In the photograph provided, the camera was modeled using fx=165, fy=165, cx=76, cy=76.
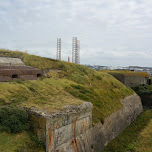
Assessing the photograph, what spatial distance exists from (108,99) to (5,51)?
12.1 metres

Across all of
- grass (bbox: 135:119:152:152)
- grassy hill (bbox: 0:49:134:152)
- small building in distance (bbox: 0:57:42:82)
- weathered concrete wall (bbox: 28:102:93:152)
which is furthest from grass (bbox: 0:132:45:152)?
grass (bbox: 135:119:152:152)

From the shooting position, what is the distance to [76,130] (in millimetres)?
9812

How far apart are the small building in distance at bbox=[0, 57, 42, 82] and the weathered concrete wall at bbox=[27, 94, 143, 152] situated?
6000 millimetres

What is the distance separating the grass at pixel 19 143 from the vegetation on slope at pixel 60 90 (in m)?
1.63

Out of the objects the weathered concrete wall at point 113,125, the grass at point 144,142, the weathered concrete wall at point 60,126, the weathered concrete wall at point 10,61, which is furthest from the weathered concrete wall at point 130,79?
the weathered concrete wall at point 60,126

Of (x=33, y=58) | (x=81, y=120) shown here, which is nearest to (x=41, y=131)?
(x=81, y=120)

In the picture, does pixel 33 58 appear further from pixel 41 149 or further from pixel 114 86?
pixel 41 149

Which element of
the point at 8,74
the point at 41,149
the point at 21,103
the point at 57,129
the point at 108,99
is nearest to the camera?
the point at 41,149

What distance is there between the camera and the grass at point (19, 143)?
6.73 meters

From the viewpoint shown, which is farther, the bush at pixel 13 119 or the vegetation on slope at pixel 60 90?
the vegetation on slope at pixel 60 90

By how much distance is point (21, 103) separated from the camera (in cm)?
908

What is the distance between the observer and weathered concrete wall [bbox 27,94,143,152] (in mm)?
7797

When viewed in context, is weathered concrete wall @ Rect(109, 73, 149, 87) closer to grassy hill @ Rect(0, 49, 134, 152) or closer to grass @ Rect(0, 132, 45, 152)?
grassy hill @ Rect(0, 49, 134, 152)

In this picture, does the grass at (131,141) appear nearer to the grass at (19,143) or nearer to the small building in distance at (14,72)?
the grass at (19,143)
